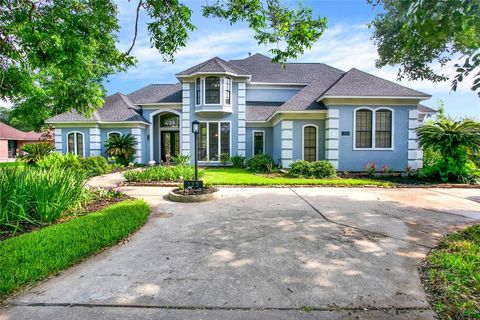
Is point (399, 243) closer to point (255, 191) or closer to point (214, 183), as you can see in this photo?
point (255, 191)

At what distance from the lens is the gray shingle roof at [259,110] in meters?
18.1

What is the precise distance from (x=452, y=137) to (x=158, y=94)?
18.7 meters

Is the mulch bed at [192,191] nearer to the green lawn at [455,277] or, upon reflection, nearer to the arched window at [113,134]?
the green lawn at [455,277]

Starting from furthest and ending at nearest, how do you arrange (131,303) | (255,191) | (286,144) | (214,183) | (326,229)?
(286,144)
(214,183)
(255,191)
(326,229)
(131,303)

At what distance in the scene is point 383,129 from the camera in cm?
1367

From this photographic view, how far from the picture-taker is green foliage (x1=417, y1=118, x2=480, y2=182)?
35.0 feet

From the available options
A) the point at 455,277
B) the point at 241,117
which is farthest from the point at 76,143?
the point at 455,277

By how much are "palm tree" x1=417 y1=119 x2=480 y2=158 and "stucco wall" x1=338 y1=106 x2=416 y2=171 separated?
2126 millimetres

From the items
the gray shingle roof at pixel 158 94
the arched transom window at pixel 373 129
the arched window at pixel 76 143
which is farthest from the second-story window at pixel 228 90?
the arched window at pixel 76 143

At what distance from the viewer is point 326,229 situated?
4879mm

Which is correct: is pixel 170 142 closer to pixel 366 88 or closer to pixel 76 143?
pixel 76 143

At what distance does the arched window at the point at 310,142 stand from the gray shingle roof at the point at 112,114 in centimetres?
1157

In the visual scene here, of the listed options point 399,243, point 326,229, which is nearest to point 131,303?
point 326,229

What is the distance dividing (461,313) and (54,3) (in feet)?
34.7
